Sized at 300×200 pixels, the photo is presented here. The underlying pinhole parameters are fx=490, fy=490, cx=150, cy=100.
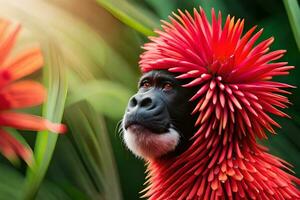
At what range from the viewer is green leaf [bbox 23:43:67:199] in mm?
666

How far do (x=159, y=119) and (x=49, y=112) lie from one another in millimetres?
155

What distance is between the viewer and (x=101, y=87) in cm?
89

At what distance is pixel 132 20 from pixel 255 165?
12.7 inches

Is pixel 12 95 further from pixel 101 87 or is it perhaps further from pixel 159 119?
pixel 101 87

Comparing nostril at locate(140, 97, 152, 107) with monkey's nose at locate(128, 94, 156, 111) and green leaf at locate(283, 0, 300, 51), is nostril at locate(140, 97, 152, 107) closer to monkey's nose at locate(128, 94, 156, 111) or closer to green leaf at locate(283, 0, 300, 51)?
monkey's nose at locate(128, 94, 156, 111)

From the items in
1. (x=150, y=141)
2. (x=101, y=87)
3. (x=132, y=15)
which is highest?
(x=132, y=15)

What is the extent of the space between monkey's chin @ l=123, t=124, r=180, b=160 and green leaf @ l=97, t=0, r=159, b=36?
0.20 meters

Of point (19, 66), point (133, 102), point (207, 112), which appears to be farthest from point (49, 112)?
point (19, 66)

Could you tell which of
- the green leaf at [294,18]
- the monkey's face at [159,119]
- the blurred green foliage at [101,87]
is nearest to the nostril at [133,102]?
the monkey's face at [159,119]

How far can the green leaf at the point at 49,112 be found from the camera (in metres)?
0.67

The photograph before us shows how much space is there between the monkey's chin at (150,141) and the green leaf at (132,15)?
205 millimetres

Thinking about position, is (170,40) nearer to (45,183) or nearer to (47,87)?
(47,87)

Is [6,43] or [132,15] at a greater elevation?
[132,15]

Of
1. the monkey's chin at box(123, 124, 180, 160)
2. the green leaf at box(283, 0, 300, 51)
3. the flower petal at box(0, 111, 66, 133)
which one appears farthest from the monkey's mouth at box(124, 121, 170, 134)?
the flower petal at box(0, 111, 66, 133)
